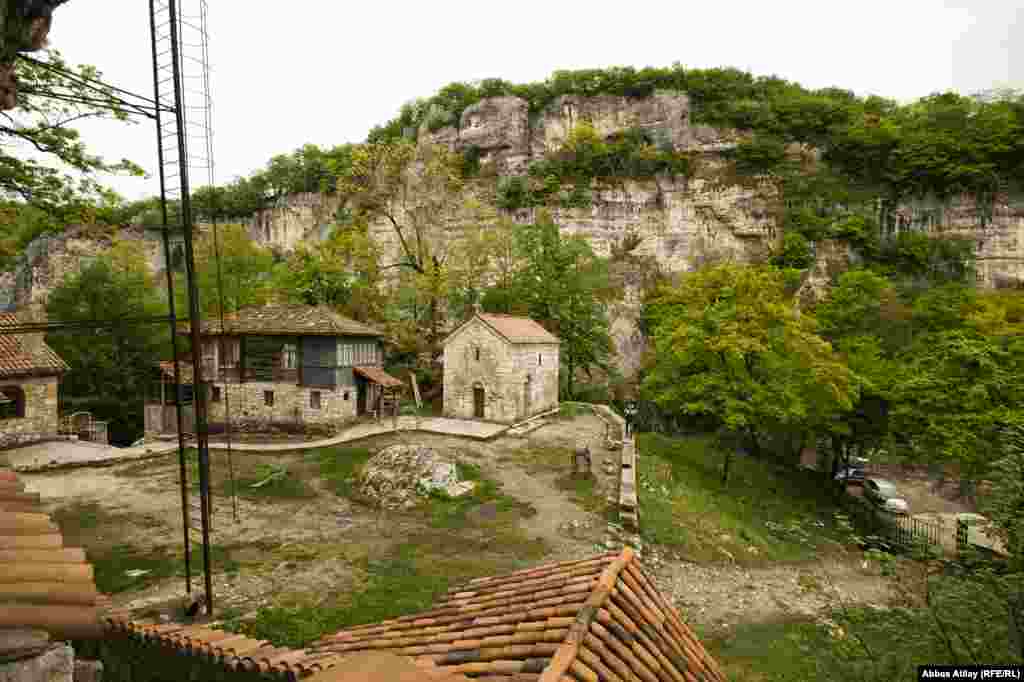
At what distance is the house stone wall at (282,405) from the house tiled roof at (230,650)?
18032 millimetres

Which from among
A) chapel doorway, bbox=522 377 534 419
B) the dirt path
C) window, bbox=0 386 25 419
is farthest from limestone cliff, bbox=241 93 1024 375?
window, bbox=0 386 25 419

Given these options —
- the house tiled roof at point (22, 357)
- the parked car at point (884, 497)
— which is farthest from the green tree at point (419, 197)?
the parked car at point (884, 497)

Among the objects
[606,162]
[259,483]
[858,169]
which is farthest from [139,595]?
[858,169]

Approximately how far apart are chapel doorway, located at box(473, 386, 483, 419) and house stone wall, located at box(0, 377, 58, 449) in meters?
18.7

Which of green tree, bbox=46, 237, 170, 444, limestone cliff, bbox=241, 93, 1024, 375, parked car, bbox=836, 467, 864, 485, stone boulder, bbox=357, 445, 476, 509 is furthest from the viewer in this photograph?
limestone cliff, bbox=241, 93, 1024, 375

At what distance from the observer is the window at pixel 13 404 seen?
20078mm

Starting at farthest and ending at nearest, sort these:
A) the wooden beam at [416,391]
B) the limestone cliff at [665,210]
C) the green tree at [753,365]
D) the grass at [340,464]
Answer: the limestone cliff at [665,210], the wooden beam at [416,391], the green tree at [753,365], the grass at [340,464]

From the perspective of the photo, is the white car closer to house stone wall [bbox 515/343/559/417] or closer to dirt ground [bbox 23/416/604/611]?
dirt ground [bbox 23/416/604/611]

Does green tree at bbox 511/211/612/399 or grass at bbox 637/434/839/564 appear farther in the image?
green tree at bbox 511/211/612/399

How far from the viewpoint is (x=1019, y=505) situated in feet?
15.6

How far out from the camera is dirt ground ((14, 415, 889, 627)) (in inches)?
386

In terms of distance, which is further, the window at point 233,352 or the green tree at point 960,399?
the window at point 233,352

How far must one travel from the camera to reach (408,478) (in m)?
15.1

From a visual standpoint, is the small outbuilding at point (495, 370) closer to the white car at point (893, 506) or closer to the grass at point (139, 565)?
the grass at point (139, 565)
